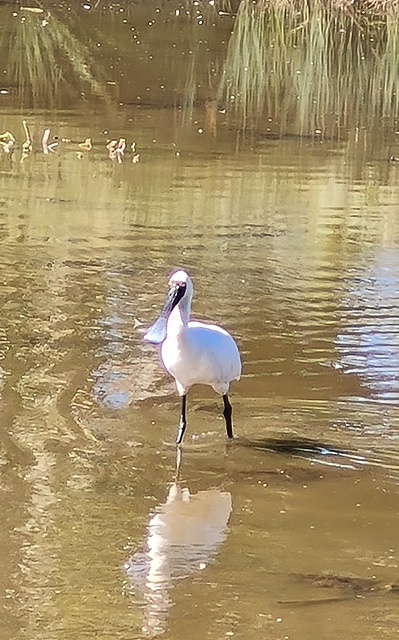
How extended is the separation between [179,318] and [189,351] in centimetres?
17

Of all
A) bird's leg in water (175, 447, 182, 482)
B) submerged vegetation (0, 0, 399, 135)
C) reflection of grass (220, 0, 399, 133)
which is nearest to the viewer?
bird's leg in water (175, 447, 182, 482)

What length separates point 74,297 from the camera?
774cm

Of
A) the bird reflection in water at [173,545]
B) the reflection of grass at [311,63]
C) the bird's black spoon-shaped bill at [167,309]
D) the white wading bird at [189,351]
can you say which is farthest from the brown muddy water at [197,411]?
the reflection of grass at [311,63]

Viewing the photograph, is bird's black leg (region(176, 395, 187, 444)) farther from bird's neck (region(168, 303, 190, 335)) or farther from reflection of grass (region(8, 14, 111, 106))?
reflection of grass (region(8, 14, 111, 106))

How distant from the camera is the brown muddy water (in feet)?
14.4

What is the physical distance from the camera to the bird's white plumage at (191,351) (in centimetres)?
568

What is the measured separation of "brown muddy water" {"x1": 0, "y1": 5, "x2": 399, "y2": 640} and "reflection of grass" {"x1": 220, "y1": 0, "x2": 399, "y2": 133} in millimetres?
3880

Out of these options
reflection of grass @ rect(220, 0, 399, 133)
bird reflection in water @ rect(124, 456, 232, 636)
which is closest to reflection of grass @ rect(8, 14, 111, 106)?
reflection of grass @ rect(220, 0, 399, 133)

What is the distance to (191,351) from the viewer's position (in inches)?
226

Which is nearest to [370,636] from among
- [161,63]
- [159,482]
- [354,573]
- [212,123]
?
[354,573]

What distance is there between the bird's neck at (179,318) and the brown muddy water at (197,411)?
52 cm

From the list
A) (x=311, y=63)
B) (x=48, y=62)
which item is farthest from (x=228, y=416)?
(x=311, y=63)

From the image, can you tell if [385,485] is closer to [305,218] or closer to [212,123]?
[305,218]

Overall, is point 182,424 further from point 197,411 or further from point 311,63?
point 311,63
